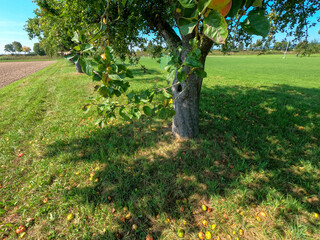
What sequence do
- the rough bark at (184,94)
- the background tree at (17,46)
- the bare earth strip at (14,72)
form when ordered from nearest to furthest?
the rough bark at (184,94) → the bare earth strip at (14,72) → the background tree at (17,46)

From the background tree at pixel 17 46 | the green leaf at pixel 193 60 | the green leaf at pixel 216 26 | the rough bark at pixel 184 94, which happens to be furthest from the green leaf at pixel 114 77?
the background tree at pixel 17 46

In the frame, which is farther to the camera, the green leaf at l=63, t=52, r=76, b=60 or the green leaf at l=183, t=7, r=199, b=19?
the green leaf at l=63, t=52, r=76, b=60

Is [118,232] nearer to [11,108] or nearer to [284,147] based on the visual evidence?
[284,147]

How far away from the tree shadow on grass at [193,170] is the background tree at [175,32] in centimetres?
83

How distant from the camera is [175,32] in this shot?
10.6 ft

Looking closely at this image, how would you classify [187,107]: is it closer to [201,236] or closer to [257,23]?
[201,236]

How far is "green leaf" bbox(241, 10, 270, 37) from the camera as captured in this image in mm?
540

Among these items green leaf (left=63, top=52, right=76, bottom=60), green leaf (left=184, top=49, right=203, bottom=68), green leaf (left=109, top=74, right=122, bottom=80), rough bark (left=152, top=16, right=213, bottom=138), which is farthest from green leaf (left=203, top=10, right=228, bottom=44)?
rough bark (left=152, top=16, right=213, bottom=138)

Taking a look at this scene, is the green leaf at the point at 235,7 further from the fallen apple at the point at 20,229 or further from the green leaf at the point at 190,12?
the fallen apple at the point at 20,229

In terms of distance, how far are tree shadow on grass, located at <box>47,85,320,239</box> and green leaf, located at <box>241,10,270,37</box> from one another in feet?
7.33

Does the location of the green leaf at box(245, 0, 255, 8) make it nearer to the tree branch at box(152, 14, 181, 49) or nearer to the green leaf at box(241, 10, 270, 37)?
the green leaf at box(241, 10, 270, 37)

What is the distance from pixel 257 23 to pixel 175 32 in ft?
10.2

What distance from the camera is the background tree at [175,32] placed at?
1.88ft

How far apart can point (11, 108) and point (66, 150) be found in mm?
5014
